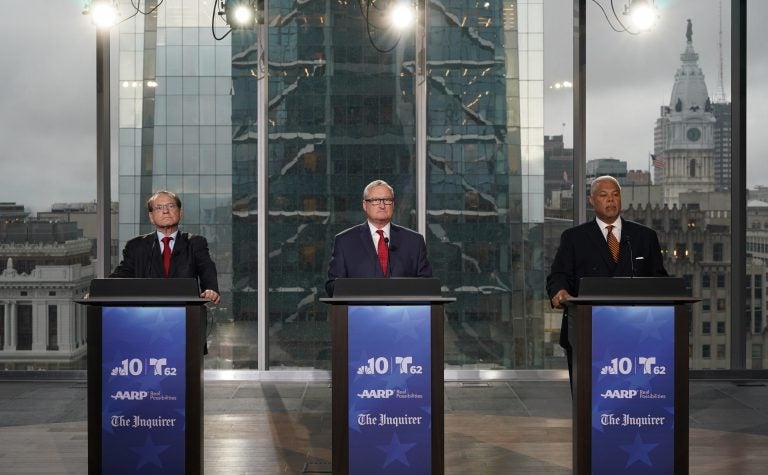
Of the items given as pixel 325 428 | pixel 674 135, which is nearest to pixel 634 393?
pixel 325 428

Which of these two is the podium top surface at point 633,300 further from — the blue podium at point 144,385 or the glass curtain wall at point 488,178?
the glass curtain wall at point 488,178

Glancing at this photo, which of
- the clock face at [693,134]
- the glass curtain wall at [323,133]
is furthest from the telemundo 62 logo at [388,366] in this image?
the clock face at [693,134]

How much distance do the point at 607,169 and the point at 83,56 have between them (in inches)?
172

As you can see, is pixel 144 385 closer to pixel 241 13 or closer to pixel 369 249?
pixel 369 249

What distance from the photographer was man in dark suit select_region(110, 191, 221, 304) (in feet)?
16.4

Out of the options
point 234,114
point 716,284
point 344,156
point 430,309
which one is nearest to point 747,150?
point 716,284

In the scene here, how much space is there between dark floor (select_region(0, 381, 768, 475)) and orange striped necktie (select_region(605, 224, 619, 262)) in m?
1.16

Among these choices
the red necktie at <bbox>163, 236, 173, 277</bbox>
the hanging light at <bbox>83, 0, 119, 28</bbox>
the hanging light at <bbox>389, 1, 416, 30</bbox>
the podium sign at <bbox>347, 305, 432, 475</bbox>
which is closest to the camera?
the podium sign at <bbox>347, 305, 432, 475</bbox>

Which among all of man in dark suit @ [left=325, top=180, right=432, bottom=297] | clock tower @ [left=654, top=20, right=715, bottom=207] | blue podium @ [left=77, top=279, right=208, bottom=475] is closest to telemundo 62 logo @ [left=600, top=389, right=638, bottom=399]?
man in dark suit @ [left=325, top=180, right=432, bottom=297]

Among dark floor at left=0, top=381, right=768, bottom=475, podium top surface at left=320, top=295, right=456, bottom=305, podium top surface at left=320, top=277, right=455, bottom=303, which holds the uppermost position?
podium top surface at left=320, top=277, right=455, bottom=303

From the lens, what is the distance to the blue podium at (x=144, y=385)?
12.7 ft

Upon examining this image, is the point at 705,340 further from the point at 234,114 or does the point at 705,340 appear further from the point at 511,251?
the point at 234,114

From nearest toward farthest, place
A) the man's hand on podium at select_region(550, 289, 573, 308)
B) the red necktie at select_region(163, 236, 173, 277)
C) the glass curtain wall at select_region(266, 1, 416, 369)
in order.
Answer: the man's hand on podium at select_region(550, 289, 573, 308), the red necktie at select_region(163, 236, 173, 277), the glass curtain wall at select_region(266, 1, 416, 369)

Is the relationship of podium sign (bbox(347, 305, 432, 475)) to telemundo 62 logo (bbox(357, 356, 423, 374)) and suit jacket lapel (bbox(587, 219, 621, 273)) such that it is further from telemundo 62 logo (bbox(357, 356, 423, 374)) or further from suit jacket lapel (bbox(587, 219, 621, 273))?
suit jacket lapel (bbox(587, 219, 621, 273))
